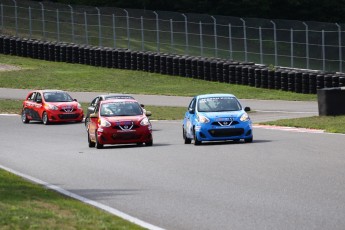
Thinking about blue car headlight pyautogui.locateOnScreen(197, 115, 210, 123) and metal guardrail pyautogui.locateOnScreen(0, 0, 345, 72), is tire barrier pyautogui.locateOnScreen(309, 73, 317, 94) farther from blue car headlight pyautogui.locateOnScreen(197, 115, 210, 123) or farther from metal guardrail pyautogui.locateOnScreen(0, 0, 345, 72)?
blue car headlight pyautogui.locateOnScreen(197, 115, 210, 123)

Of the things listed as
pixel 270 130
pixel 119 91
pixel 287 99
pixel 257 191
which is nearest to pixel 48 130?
pixel 270 130

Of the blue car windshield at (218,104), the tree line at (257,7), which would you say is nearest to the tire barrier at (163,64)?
the blue car windshield at (218,104)

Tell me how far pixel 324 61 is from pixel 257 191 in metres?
32.8

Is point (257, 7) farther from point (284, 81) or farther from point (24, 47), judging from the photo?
point (284, 81)

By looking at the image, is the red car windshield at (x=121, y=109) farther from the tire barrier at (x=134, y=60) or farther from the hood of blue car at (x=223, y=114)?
the tire barrier at (x=134, y=60)

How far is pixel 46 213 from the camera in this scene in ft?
42.3

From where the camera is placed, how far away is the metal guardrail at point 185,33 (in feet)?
161

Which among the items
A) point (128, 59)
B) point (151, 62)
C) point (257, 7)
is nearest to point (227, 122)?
point (151, 62)

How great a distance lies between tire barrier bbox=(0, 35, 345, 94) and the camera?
157 feet

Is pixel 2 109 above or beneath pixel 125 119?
beneath

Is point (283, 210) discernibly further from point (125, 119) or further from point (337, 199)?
point (125, 119)

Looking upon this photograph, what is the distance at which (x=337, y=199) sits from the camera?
48.7 feet

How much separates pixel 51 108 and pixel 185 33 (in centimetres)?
1883

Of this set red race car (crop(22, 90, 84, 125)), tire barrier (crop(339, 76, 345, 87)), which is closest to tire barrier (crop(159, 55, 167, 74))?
tire barrier (crop(339, 76, 345, 87))
